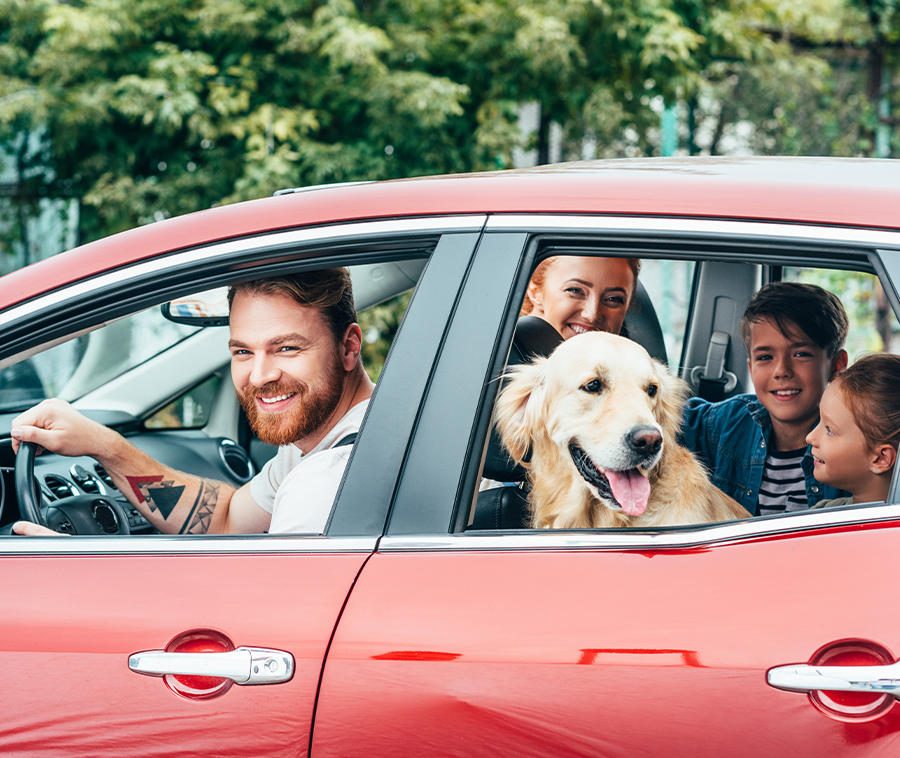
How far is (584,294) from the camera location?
1913mm

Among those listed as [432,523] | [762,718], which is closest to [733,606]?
[762,718]

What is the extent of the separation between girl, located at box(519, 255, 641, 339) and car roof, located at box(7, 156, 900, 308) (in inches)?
12.1

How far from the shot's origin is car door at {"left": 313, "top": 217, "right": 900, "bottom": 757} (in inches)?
41.9

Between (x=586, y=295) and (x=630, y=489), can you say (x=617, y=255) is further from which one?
(x=586, y=295)

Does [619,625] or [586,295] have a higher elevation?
[586,295]

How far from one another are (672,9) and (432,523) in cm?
751

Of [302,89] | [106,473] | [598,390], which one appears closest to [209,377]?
[106,473]

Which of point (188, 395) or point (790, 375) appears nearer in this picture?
point (790, 375)

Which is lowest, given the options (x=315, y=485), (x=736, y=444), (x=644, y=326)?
(x=315, y=485)

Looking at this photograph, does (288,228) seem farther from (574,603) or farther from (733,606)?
(733,606)

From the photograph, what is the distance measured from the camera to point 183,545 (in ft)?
4.35

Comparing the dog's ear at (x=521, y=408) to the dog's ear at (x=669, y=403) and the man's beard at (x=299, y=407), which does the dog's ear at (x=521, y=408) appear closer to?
the dog's ear at (x=669, y=403)

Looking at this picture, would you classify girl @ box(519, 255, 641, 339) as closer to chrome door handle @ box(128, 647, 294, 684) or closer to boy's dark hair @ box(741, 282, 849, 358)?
boy's dark hair @ box(741, 282, 849, 358)

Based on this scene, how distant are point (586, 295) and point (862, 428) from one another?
66 centimetres
